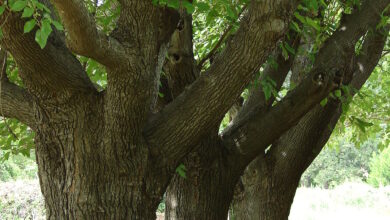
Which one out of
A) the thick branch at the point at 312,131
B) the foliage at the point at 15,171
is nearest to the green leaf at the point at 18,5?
the thick branch at the point at 312,131

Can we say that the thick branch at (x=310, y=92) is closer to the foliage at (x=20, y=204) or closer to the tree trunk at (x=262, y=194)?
the tree trunk at (x=262, y=194)

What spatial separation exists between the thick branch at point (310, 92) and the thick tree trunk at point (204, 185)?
0.66 feet

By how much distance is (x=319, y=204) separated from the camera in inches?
794

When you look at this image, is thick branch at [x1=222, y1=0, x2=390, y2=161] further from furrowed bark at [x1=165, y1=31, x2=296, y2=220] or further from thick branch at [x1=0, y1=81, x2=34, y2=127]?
thick branch at [x1=0, y1=81, x2=34, y2=127]

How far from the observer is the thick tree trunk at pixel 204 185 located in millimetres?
4465

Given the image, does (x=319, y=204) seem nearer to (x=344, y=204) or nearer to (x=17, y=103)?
(x=344, y=204)

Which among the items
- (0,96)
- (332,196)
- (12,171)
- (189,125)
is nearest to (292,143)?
(189,125)

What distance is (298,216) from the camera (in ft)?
57.3

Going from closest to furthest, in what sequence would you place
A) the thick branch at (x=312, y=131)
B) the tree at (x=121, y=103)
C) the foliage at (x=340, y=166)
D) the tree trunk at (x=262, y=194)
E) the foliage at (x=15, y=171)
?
the tree at (x=121, y=103) < the thick branch at (x=312, y=131) < the tree trunk at (x=262, y=194) < the foliage at (x=15, y=171) < the foliage at (x=340, y=166)

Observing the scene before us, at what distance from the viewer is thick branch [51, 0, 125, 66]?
2514 millimetres

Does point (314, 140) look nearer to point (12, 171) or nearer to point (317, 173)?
point (12, 171)

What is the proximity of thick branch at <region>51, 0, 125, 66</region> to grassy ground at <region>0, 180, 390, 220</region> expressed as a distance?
825cm

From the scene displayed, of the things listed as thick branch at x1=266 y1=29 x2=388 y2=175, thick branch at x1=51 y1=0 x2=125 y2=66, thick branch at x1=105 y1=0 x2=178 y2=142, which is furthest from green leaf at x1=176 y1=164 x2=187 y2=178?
thick branch at x1=266 y1=29 x2=388 y2=175

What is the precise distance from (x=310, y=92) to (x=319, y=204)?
A: 17.1 meters
